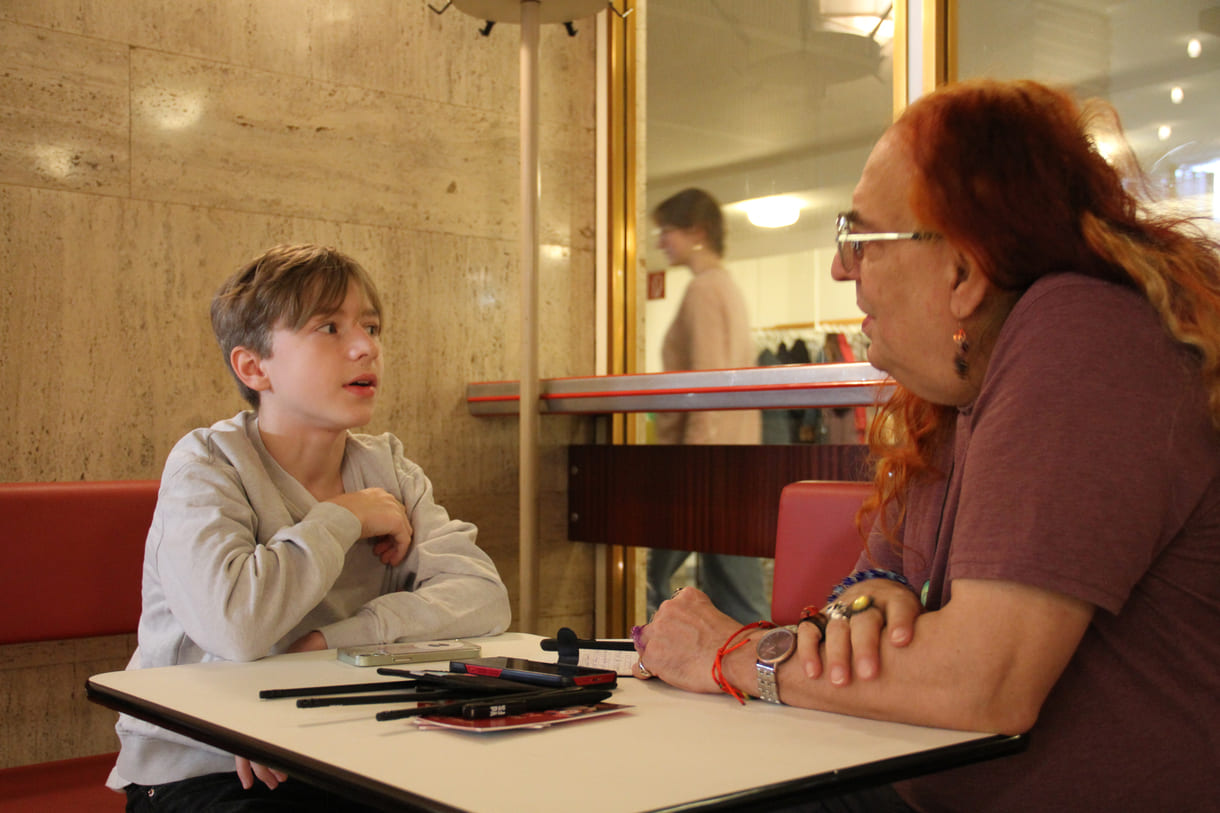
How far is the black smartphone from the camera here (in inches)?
50.9

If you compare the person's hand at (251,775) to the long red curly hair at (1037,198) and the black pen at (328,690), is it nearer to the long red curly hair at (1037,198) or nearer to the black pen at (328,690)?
the black pen at (328,690)

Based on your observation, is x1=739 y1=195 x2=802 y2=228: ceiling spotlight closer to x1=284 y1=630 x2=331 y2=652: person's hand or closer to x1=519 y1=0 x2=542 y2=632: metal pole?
x1=519 y1=0 x2=542 y2=632: metal pole

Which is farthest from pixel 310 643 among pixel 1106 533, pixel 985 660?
pixel 1106 533

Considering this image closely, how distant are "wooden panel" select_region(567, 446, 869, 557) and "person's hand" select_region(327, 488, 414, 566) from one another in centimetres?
158

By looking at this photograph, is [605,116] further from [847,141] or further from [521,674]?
[521,674]

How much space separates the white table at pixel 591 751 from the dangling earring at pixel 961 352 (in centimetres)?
44

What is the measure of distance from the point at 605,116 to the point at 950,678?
3.74 m

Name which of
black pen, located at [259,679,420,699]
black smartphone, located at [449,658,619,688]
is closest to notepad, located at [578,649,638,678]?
black smartphone, located at [449,658,619,688]

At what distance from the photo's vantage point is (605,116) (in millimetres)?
4543

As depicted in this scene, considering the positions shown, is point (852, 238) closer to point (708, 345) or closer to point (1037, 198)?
point (1037, 198)

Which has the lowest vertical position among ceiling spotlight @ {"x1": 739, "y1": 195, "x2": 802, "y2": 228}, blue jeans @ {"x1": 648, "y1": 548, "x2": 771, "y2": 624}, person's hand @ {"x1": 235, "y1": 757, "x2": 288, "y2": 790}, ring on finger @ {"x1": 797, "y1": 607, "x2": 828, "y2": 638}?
blue jeans @ {"x1": 648, "y1": 548, "x2": 771, "y2": 624}

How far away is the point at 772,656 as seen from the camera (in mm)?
1228

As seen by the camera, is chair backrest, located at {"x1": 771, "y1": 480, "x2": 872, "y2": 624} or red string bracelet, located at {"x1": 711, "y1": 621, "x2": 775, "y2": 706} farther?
chair backrest, located at {"x1": 771, "y1": 480, "x2": 872, "y2": 624}

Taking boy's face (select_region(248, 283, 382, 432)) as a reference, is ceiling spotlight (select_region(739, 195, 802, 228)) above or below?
above
